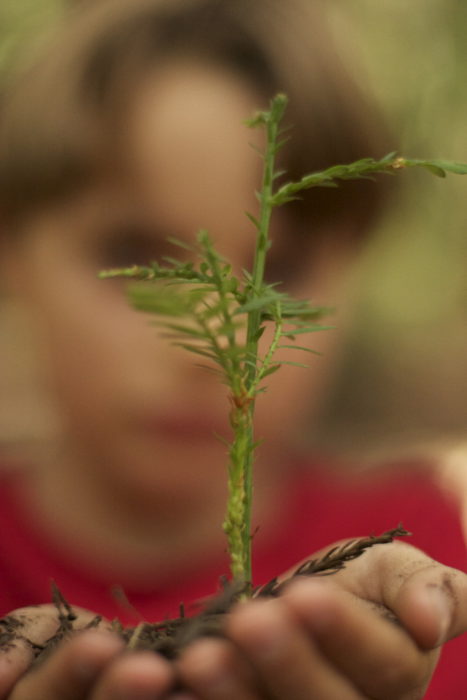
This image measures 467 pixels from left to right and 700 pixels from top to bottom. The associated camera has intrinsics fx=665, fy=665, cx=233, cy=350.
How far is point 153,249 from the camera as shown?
32.1 inches

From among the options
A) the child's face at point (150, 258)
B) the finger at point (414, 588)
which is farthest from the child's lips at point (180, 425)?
the finger at point (414, 588)

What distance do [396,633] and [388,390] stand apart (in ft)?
5.73

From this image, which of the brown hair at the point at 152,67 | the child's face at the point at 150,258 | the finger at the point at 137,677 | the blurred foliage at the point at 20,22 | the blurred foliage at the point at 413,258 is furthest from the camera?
the blurred foliage at the point at 413,258

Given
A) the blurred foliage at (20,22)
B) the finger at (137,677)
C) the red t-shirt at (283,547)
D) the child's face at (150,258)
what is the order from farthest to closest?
the blurred foliage at (20,22) → the red t-shirt at (283,547) → the child's face at (150,258) → the finger at (137,677)

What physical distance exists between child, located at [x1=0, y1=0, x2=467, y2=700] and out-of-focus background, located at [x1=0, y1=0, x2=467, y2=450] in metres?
0.25

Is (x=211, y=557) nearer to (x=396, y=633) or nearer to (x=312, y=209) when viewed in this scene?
(x=312, y=209)

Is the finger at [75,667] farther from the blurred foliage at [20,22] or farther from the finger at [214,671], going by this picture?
the blurred foliage at [20,22]

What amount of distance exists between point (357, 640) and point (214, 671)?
0.06 meters

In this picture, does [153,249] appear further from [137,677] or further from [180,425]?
[137,677]

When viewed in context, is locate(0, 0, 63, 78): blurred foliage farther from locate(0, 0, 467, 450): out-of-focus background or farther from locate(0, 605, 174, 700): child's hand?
locate(0, 605, 174, 700): child's hand

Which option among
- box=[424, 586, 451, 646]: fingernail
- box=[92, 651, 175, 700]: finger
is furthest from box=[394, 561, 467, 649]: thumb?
box=[92, 651, 175, 700]: finger

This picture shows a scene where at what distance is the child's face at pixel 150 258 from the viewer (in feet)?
2.47

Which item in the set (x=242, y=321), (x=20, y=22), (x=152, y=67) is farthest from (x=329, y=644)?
(x=20, y=22)

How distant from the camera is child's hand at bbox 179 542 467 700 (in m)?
0.25
